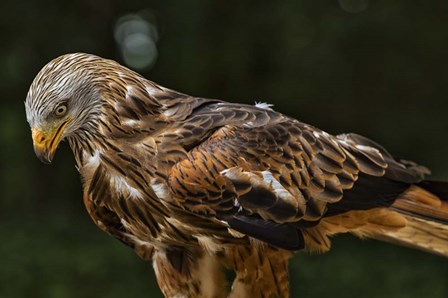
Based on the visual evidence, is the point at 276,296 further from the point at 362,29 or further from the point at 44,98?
the point at 362,29

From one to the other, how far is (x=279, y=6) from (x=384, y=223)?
17.2 ft

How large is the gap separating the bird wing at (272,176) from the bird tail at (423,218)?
8cm

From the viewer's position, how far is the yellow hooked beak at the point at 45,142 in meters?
3.51

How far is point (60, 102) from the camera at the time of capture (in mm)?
3539

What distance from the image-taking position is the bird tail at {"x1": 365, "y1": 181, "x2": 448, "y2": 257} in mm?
4078

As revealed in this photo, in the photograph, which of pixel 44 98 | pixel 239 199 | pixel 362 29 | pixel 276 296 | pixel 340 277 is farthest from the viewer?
pixel 362 29

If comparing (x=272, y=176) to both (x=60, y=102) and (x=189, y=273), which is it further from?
(x=60, y=102)

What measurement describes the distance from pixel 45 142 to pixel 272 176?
103cm

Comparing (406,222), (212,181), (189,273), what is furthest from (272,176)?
(406,222)

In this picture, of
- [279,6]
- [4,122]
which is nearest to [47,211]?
[4,122]

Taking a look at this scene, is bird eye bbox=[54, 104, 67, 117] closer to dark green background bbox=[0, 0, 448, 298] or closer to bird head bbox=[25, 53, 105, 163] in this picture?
bird head bbox=[25, 53, 105, 163]

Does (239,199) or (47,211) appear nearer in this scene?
(239,199)

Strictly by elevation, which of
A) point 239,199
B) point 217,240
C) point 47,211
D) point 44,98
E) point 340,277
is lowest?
point 47,211

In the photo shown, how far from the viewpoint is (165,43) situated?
30.2 ft
